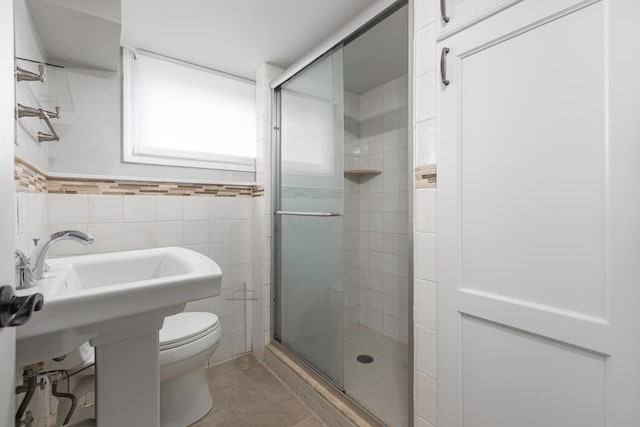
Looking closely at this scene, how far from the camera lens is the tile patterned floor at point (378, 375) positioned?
4.85 feet

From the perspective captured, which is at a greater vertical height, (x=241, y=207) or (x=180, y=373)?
(x=241, y=207)

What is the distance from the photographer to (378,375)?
73.0 inches

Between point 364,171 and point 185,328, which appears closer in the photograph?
point 185,328

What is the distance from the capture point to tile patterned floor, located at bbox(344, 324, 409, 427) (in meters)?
1.48

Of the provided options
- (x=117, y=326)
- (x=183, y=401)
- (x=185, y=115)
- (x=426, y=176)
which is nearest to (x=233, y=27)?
(x=185, y=115)

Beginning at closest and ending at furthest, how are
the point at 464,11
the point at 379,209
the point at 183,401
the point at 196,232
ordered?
the point at 464,11, the point at 183,401, the point at 196,232, the point at 379,209

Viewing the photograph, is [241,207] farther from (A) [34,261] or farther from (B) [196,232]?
(A) [34,261]

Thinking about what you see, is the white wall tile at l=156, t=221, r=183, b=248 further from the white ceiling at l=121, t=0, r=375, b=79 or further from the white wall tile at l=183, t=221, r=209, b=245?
the white ceiling at l=121, t=0, r=375, b=79

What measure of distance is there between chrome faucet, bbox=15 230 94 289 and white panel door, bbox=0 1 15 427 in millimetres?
293

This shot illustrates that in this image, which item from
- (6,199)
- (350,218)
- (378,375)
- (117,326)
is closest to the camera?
(6,199)

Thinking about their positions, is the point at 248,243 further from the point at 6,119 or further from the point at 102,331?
the point at 6,119

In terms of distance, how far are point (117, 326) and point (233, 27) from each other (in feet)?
5.19

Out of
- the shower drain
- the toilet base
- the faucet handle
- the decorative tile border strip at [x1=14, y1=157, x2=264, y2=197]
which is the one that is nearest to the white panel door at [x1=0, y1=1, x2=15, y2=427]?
the faucet handle

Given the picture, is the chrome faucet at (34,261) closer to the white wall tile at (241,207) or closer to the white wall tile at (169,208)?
the white wall tile at (169,208)
